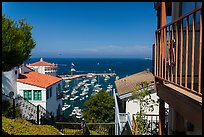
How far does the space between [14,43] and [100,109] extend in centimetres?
1053

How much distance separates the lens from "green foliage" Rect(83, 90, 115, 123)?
16.9m

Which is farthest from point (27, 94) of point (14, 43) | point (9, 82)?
point (14, 43)

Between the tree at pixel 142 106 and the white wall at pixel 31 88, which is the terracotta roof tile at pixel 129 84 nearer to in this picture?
the tree at pixel 142 106

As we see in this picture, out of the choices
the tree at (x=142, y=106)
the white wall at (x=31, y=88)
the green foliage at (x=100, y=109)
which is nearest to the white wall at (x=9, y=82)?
the white wall at (x=31, y=88)

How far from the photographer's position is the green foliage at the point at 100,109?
55.5 ft

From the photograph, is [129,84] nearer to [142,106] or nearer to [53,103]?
[142,106]

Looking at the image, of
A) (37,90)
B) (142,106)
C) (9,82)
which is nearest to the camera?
(142,106)

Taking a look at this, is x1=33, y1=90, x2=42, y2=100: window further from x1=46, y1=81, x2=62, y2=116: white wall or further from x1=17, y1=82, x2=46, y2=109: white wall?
x1=46, y1=81, x2=62, y2=116: white wall

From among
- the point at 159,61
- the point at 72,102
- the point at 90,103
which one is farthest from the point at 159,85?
the point at 72,102

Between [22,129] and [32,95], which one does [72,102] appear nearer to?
[32,95]

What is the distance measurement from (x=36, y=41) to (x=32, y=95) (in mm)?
9556

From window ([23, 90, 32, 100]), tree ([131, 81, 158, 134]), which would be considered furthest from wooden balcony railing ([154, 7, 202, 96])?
window ([23, 90, 32, 100])

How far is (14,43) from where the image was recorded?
24.0ft

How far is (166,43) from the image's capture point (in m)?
3.63
